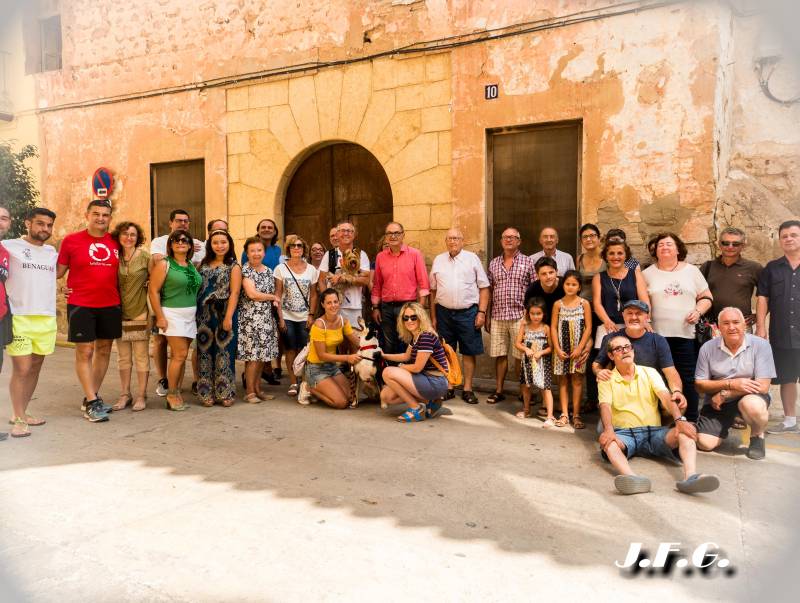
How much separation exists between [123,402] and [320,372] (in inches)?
77.4

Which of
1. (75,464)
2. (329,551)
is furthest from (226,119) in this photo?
(329,551)

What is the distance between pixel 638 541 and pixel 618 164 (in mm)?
4533

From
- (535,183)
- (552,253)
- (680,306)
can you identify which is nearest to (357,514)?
(680,306)

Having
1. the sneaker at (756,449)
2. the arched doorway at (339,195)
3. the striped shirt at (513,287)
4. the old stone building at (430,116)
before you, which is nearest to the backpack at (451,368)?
the striped shirt at (513,287)

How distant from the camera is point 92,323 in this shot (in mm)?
5199

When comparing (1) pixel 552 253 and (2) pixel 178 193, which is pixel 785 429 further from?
(2) pixel 178 193

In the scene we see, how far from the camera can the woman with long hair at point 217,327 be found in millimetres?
5750

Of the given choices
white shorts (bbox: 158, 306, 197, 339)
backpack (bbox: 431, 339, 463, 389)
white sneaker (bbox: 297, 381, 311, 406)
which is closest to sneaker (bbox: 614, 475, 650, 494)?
backpack (bbox: 431, 339, 463, 389)

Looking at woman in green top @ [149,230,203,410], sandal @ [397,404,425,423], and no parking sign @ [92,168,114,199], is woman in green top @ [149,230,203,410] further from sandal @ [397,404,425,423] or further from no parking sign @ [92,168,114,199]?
no parking sign @ [92,168,114,199]

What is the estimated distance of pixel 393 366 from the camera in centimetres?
557

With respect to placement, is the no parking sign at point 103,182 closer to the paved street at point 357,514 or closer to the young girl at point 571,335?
the paved street at point 357,514

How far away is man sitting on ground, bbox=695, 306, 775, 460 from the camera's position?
4.31 m

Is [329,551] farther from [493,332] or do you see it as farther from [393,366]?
[493,332]

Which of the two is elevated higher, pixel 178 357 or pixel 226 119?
pixel 226 119
